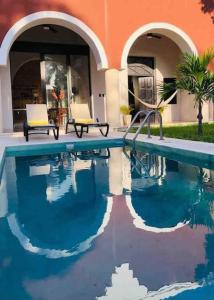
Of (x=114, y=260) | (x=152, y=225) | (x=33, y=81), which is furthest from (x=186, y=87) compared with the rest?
(x=33, y=81)

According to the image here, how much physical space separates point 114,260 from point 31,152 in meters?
6.47

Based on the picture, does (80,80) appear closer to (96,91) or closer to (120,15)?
(96,91)

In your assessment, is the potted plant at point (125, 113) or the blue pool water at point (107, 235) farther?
the potted plant at point (125, 113)

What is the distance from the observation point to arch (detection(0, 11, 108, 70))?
11.5 meters

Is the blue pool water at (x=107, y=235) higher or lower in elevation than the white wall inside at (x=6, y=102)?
lower

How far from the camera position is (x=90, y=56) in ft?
49.6

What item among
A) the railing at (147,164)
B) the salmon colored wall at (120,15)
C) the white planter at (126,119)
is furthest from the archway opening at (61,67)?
the railing at (147,164)

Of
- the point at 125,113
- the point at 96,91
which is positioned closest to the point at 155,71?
the point at 96,91

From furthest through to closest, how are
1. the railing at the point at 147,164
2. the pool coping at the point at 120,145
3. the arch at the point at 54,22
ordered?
1. the arch at the point at 54,22
2. the pool coping at the point at 120,145
3. the railing at the point at 147,164

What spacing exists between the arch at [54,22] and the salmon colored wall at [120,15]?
17cm

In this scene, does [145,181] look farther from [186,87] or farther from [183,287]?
[186,87]

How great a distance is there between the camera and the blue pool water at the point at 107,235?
7.33ft

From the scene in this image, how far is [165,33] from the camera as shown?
1442 cm

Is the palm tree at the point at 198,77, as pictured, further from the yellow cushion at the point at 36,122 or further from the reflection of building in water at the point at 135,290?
the reflection of building in water at the point at 135,290
